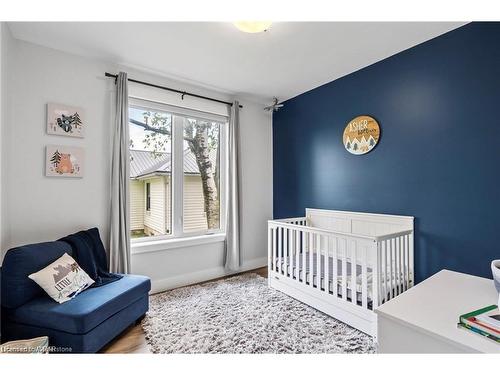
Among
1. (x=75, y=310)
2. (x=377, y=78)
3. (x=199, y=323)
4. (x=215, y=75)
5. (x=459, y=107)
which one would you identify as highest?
(x=215, y=75)

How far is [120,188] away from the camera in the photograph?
2.58 m

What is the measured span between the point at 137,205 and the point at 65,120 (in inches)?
43.4

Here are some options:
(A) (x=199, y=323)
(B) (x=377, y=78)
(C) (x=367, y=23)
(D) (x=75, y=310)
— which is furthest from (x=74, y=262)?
(B) (x=377, y=78)

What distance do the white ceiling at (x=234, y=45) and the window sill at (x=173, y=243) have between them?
195 centimetres

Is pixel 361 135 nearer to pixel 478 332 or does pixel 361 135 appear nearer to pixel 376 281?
pixel 376 281

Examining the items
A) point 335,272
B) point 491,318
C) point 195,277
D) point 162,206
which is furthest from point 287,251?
point 491,318

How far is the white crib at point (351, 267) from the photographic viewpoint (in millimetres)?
2004

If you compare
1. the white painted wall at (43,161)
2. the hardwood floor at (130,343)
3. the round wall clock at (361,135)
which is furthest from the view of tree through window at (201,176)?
the round wall clock at (361,135)

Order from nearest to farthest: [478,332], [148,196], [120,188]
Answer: [478,332], [120,188], [148,196]

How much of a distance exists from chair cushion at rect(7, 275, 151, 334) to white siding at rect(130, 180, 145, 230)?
3.48 feet

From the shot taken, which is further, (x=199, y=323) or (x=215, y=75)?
(x=215, y=75)

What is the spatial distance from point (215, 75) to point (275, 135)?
4.56 ft

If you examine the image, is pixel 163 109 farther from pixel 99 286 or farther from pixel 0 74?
pixel 99 286

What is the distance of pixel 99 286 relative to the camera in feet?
6.64
